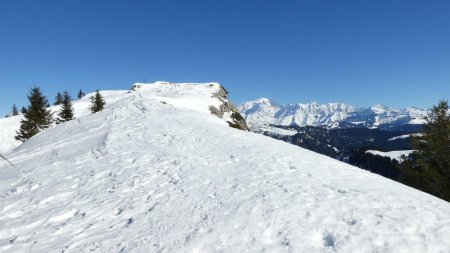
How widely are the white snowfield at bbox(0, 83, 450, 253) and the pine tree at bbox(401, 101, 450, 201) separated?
14.5 m

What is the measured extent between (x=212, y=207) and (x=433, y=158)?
2477 cm

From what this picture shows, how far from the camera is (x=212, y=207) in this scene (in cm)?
950

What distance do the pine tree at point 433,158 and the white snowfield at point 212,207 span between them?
1454 cm

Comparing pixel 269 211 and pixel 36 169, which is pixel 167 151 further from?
pixel 269 211

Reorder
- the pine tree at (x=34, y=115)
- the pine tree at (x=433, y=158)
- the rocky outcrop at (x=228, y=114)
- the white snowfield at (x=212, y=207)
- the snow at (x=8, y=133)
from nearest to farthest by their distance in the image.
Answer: the white snowfield at (x=212, y=207) → the pine tree at (x=433, y=158) → the pine tree at (x=34, y=115) → the rocky outcrop at (x=228, y=114) → the snow at (x=8, y=133)

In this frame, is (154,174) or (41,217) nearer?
(41,217)

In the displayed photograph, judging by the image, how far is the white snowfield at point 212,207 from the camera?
23.4 feet

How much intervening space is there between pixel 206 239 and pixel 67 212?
5323 millimetres

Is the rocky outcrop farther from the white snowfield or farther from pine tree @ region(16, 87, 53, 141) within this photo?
the white snowfield

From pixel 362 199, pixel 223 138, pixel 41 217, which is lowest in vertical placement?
pixel 41 217

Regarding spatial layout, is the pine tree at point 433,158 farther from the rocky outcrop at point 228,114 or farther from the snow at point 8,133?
the snow at point 8,133

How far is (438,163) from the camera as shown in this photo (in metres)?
26.6

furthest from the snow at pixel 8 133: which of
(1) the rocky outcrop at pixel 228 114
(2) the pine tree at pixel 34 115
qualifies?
(1) the rocky outcrop at pixel 228 114

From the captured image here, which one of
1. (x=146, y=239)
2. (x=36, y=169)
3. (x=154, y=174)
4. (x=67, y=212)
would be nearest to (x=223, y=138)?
(x=154, y=174)
